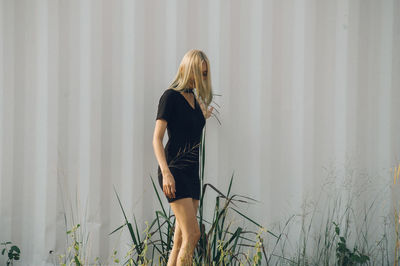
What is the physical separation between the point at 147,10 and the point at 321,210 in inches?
82.4

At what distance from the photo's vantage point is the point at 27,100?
10.5ft

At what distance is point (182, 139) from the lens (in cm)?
254

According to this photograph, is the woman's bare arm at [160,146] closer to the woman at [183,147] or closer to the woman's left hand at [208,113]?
the woman at [183,147]

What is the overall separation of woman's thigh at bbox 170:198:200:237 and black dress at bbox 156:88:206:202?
0.05m

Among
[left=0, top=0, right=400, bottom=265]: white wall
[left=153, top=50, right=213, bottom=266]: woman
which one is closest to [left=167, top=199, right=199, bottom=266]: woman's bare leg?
[left=153, top=50, right=213, bottom=266]: woman

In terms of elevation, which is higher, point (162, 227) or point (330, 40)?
point (330, 40)

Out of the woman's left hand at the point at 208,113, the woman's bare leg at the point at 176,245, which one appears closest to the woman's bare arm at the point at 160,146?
the woman's bare leg at the point at 176,245

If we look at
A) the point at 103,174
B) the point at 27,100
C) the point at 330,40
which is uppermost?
the point at 330,40

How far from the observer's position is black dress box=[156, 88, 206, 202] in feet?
8.07

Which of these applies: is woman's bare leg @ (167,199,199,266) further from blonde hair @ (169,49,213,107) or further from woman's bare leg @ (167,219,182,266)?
blonde hair @ (169,49,213,107)

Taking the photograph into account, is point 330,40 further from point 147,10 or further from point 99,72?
point 99,72

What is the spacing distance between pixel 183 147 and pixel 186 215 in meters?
0.42

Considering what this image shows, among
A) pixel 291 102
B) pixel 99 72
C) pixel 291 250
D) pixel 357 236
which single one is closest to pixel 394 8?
pixel 291 102

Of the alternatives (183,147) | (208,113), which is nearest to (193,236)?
(183,147)
